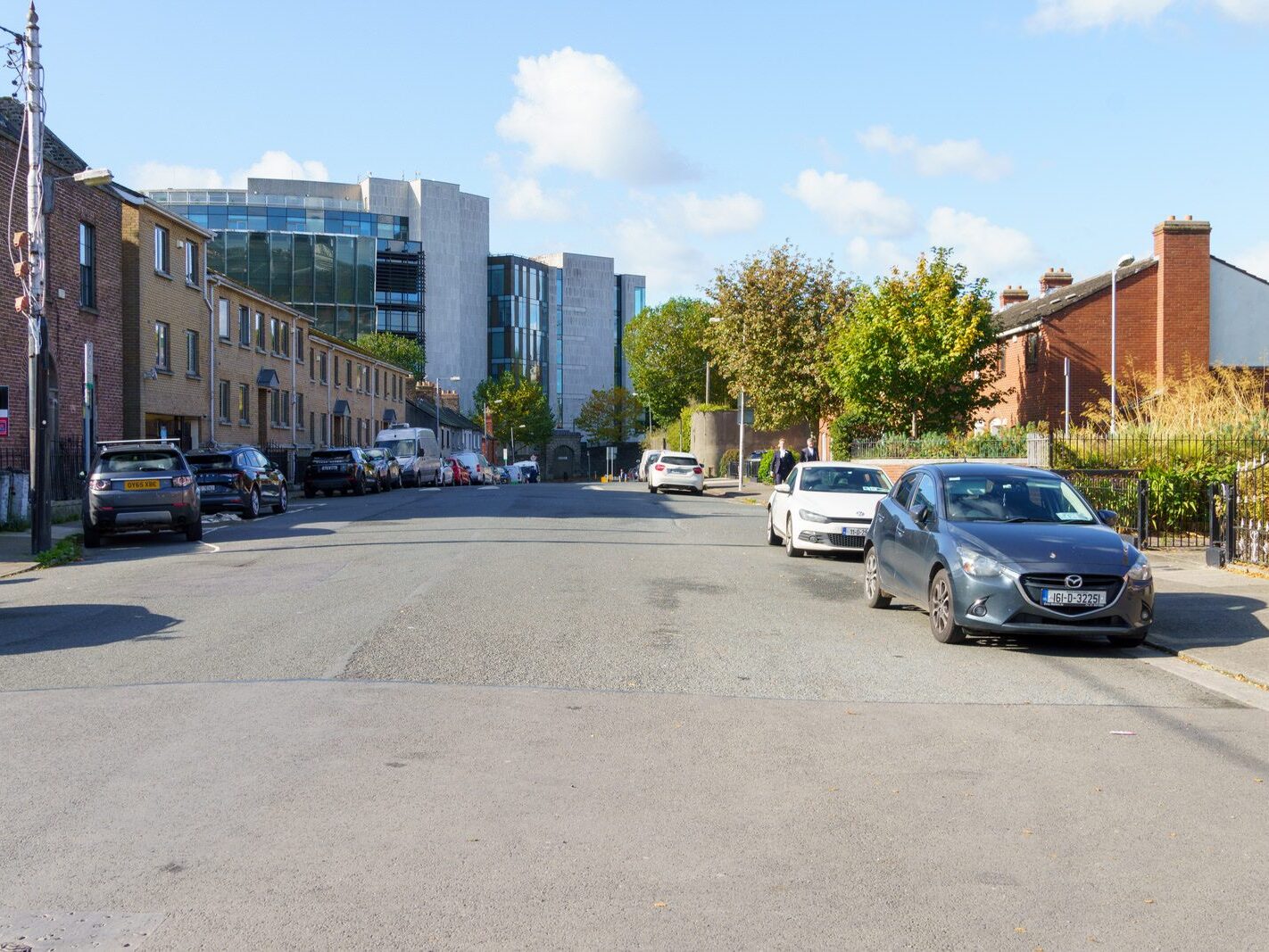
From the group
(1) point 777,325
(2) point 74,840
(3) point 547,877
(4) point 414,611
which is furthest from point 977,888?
(1) point 777,325

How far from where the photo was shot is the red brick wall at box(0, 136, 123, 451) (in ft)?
85.1

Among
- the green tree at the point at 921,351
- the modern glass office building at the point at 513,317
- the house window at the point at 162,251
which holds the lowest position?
the green tree at the point at 921,351

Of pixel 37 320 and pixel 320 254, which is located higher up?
pixel 320 254

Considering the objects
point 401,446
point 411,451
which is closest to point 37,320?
point 401,446

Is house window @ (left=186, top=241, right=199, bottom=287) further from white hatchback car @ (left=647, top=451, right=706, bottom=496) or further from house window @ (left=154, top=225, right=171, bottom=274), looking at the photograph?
white hatchback car @ (left=647, top=451, right=706, bottom=496)

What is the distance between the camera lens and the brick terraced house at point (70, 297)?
25.9 m

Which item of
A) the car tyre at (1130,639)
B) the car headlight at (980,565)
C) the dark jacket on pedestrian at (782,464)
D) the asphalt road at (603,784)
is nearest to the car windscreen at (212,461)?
the asphalt road at (603,784)

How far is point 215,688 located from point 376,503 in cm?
2410

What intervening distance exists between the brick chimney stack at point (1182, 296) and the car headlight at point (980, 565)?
31832 millimetres

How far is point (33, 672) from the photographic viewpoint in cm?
859

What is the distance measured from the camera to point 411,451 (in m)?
51.1

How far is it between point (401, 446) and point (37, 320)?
1288 inches

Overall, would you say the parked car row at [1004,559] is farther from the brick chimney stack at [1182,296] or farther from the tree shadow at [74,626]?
the brick chimney stack at [1182,296]

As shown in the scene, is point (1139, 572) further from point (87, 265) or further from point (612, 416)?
point (612, 416)
